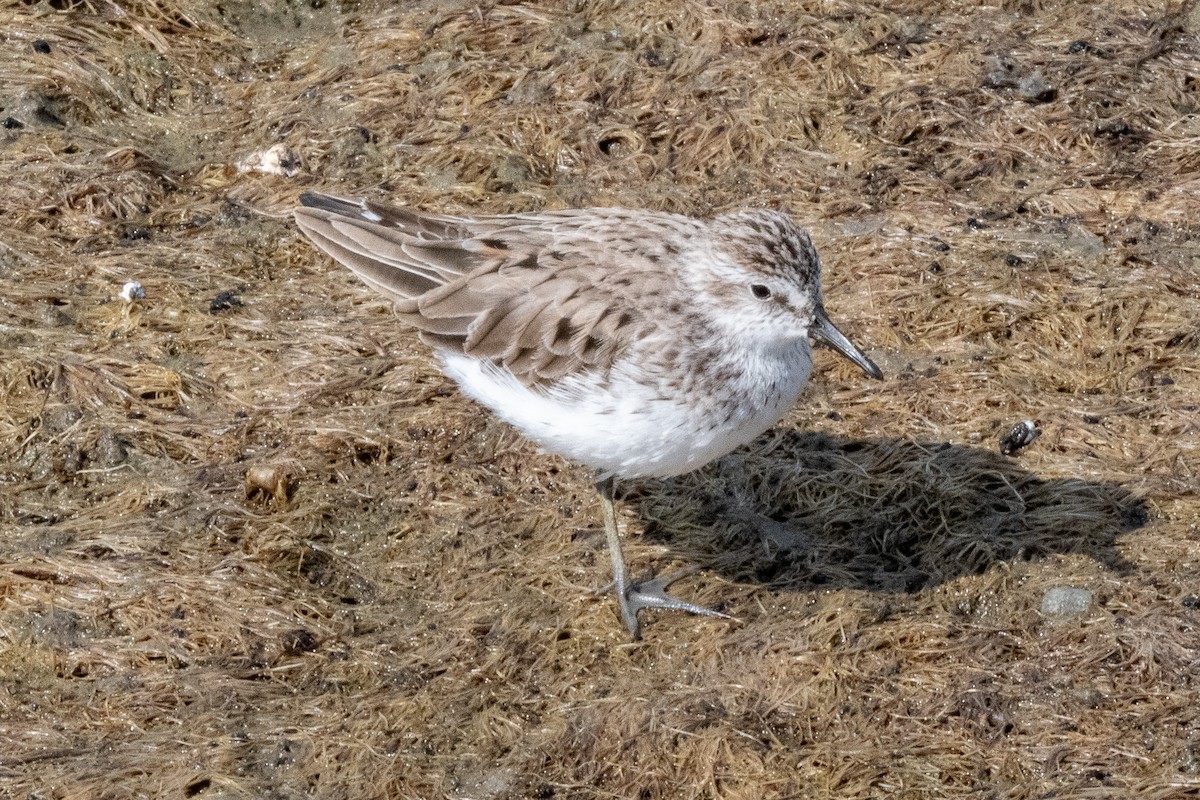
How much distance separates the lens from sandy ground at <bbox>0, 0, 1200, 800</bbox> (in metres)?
6.10

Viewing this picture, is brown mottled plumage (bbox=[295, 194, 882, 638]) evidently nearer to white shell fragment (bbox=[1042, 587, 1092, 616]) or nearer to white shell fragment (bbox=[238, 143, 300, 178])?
white shell fragment (bbox=[1042, 587, 1092, 616])

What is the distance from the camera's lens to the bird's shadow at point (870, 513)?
22.4 feet

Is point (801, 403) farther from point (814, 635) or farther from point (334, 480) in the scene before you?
point (334, 480)

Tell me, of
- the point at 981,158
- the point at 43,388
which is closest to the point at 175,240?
the point at 43,388

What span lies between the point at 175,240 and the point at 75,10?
97.0 inches

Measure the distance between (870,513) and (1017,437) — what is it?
0.90 meters

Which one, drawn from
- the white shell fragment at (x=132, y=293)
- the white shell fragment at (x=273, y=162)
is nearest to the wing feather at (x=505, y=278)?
the white shell fragment at (x=132, y=293)

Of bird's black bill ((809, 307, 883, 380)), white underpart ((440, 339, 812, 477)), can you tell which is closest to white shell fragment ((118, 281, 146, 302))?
white underpart ((440, 339, 812, 477))

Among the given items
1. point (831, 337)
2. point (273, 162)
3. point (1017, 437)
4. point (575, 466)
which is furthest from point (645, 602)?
point (273, 162)

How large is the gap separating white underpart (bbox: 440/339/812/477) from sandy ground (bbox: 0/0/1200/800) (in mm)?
909

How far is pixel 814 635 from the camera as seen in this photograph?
6496 millimetres

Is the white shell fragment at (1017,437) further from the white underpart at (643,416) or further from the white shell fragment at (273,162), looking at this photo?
the white shell fragment at (273,162)

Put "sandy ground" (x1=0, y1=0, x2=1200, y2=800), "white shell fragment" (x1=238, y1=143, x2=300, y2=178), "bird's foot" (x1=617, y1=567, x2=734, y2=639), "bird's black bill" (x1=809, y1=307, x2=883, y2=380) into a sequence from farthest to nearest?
"white shell fragment" (x1=238, y1=143, x2=300, y2=178), "bird's foot" (x1=617, y1=567, x2=734, y2=639), "bird's black bill" (x1=809, y1=307, x2=883, y2=380), "sandy ground" (x1=0, y1=0, x2=1200, y2=800)

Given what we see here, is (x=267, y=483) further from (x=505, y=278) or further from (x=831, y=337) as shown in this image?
(x=831, y=337)
